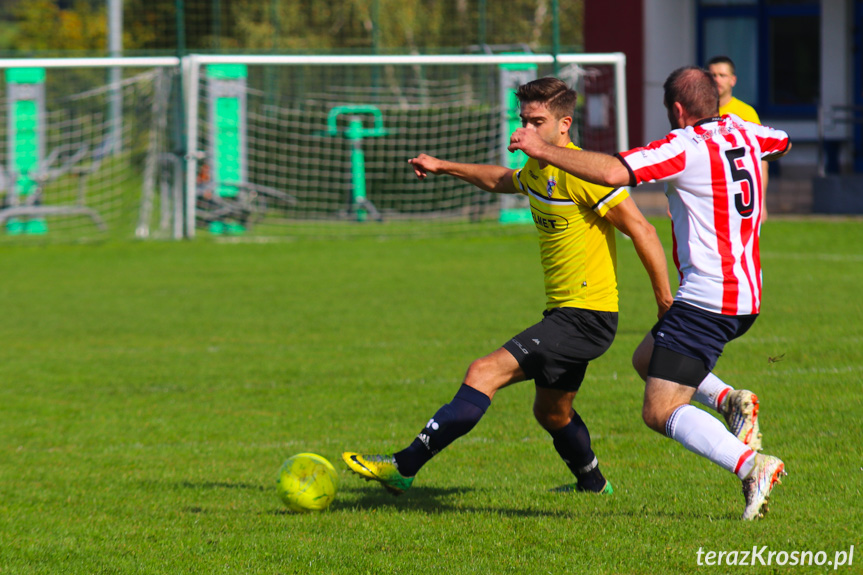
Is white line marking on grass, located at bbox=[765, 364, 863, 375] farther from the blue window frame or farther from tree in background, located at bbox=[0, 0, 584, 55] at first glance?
tree in background, located at bbox=[0, 0, 584, 55]

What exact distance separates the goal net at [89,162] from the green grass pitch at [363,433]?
546 centimetres

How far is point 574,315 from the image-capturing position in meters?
4.56

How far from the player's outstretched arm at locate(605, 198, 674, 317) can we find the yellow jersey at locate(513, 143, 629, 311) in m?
0.08

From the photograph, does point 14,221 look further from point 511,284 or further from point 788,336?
point 788,336

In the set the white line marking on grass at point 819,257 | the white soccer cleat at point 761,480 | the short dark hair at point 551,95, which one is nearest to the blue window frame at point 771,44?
the white line marking on grass at point 819,257

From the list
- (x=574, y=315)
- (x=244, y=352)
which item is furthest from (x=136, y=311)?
(x=574, y=315)

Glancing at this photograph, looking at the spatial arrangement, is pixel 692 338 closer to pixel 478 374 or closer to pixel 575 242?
pixel 575 242

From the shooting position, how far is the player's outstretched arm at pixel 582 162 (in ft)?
12.7

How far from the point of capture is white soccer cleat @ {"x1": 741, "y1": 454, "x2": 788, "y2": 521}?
3.87m

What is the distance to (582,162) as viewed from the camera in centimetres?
388

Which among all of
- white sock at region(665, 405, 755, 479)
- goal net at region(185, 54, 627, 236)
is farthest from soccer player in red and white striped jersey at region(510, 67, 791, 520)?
goal net at region(185, 54, 627, 236)

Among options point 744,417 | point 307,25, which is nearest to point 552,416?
point 744,417

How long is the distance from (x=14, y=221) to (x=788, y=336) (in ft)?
48.5

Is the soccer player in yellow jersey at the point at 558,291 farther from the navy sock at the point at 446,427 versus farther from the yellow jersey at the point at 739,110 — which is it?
the yellow jersey at the point at 739,110
